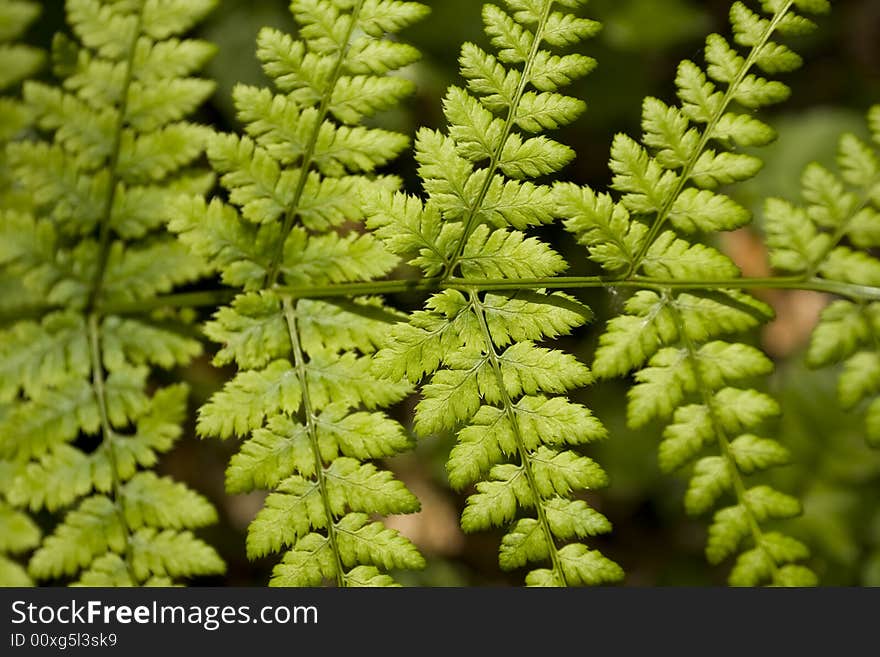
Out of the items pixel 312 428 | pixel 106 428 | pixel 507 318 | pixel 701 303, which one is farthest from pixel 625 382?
pixel 106 428

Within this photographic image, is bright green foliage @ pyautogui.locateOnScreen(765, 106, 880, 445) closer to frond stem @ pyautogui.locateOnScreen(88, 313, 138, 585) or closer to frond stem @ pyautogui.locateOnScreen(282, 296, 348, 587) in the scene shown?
frond stem @ pyautogui.locateOnScreen(282, 296, 348, 587)

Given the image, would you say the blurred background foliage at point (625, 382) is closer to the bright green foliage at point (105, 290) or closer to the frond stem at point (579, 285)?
the bright green foliage at point (105, 290)

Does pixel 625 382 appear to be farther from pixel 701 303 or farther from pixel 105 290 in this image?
pixel 105 290

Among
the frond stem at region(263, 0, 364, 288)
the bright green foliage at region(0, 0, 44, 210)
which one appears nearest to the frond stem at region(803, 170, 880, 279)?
the frond stem at region(263, 0, 364, 288)

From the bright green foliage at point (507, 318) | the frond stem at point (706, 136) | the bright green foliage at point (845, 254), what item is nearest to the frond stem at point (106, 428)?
the bright green foliage at point (507, 318)

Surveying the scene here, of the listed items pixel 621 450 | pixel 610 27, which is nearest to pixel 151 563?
pixel 621 450
